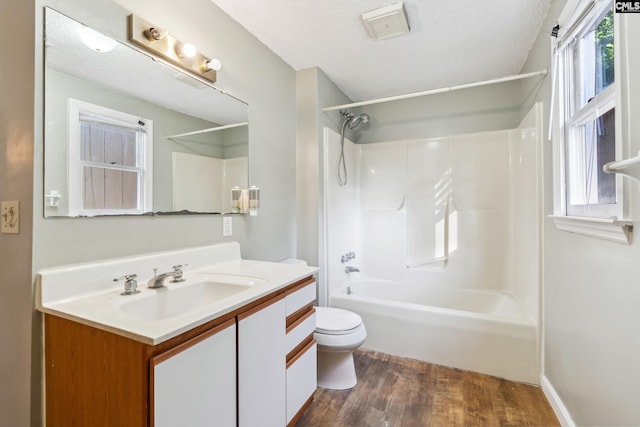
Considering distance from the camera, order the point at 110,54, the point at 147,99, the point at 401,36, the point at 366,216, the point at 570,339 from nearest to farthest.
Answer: the point at 110,54
the point at 147,99
the point at 570,339
the point at 401,36
the point at 366,216

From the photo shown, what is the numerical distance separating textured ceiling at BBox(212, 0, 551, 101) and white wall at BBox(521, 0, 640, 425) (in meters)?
0.27

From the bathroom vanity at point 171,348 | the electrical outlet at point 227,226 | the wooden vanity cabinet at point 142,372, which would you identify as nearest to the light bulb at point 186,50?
the electrical outlet at point 227,226

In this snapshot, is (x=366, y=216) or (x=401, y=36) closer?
(x=401, y=36)

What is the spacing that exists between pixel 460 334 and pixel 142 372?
6.75 ft

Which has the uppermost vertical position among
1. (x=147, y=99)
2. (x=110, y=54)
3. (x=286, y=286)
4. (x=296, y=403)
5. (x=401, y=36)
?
(x=401, y=36)

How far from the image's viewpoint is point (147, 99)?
1.32m

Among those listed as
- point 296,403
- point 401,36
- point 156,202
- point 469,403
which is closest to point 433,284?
point 469,403

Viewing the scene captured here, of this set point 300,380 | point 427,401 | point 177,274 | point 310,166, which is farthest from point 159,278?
point 427,401

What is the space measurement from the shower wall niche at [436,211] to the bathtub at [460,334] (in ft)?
0.85

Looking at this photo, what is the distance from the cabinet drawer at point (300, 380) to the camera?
4.40 feet

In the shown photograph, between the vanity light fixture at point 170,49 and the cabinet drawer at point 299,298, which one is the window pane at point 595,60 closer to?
the cabinet drawer at point 299,298

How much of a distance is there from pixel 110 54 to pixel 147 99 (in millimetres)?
203

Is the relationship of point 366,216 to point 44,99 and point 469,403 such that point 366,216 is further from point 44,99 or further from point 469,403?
point 44,99

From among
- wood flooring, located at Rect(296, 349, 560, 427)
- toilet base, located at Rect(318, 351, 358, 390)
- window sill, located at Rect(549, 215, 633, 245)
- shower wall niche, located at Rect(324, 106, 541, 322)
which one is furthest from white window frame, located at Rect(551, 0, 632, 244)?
toilet base, located at Rect(318, 351, 358, 390)
